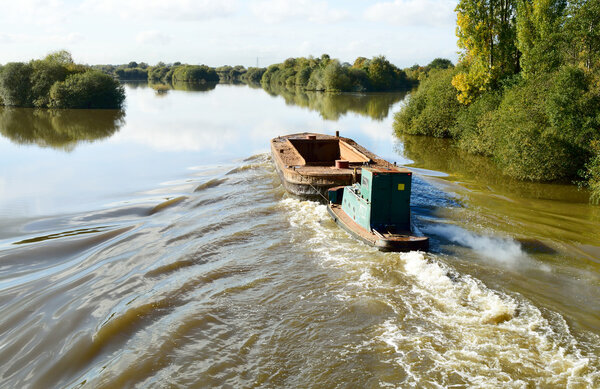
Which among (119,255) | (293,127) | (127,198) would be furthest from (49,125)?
(119,255)

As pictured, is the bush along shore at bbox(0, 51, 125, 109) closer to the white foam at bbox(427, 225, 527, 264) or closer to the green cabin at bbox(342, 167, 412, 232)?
the green cabin at bbox(342, 167, 412, 232)

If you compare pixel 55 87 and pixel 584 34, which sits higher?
pixel 584 34

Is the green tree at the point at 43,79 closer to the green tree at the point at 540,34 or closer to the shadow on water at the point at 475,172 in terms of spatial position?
the shadow on water at the point at 475,172

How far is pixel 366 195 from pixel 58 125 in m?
36.6

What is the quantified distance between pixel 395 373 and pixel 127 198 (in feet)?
45.0

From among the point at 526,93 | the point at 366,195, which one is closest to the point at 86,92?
the point at 526,93

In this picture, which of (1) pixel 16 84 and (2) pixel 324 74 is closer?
(1) pixel 16 84

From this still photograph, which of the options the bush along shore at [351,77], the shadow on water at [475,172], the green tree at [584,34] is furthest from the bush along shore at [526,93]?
the bush along shore at [351,77]

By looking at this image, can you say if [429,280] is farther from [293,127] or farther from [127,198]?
[293,127]

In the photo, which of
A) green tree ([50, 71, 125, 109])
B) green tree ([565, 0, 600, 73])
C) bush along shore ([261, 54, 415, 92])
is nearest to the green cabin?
green tree ([565, 0, 600, 73])

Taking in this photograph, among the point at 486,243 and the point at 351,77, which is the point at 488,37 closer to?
the point at 486,243

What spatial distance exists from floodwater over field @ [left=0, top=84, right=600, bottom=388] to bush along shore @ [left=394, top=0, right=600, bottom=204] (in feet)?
4.80

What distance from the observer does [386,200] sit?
11.6 meters

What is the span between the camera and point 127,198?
55.7ft
